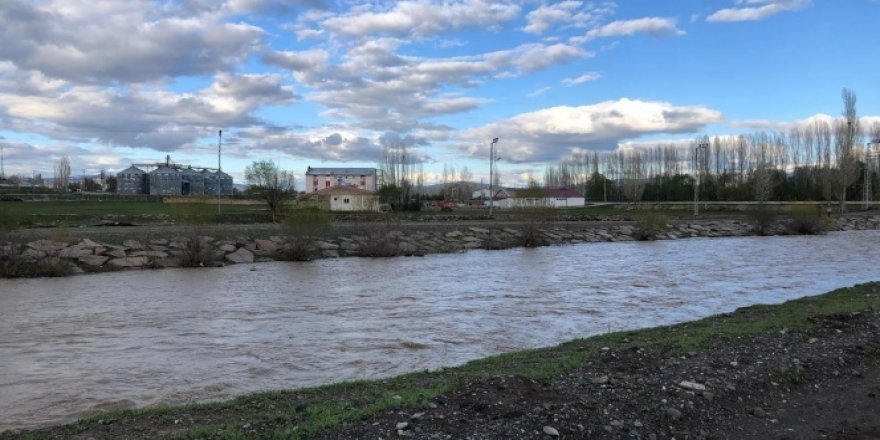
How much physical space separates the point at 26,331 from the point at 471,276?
14.2m

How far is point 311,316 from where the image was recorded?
14750 millimetres

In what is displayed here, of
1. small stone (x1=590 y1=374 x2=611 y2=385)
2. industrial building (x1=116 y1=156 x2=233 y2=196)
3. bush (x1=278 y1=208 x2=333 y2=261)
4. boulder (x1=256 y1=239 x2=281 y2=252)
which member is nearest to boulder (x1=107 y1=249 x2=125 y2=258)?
boulder (x1=256 y1=239 x2=281 y2=252)

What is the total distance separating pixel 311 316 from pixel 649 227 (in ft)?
121

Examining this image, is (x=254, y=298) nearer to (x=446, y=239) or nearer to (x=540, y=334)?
(x=540, y=334)

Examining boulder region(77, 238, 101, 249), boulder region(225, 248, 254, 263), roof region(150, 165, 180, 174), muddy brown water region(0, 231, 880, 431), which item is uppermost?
roof region(150, 165, 180, 174)

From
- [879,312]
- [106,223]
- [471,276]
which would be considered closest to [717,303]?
[879,312]

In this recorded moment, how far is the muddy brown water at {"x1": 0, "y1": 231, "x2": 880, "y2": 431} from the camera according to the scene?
917 centimetres

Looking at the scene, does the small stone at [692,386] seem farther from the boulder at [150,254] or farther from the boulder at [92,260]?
the boulder at [150,254]

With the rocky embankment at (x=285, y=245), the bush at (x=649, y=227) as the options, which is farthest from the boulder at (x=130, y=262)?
the bush at (x=649, y=227)

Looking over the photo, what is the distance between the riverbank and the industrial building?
5388 inches

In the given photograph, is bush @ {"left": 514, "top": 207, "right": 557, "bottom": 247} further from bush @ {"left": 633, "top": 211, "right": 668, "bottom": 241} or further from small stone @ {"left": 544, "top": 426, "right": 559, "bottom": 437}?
small stone @ {"left": 544, "top": 426, "right": 559, "bottom": 437}

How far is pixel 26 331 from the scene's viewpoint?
12938 millimetres

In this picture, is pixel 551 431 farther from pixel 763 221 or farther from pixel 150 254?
pixel 763 221

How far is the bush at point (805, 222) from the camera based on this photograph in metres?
52.6
